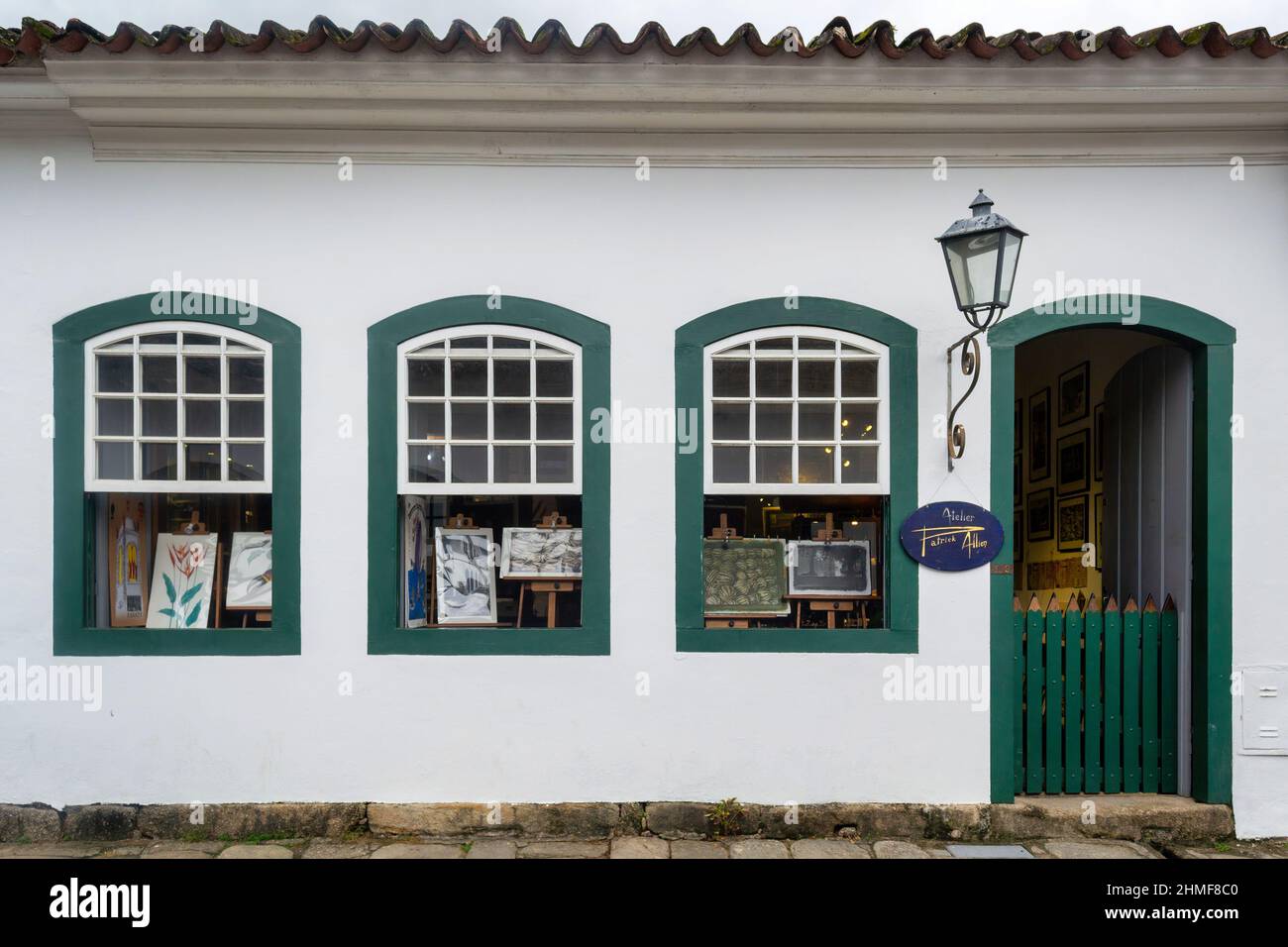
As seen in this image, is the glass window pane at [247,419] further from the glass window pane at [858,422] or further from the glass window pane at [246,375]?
the glass window pane at [858,422]

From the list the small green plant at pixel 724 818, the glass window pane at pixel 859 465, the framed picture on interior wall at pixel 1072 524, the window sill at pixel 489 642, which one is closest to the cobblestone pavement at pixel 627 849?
the small green plant at pixel 724 818

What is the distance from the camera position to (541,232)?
15.4 feet

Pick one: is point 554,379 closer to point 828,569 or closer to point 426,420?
point 426,420

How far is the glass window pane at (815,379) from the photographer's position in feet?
15.5

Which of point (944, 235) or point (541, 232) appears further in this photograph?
point (541, 232)

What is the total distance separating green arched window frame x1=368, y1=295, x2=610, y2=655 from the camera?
4.62 m

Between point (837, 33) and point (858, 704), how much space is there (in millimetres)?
3720

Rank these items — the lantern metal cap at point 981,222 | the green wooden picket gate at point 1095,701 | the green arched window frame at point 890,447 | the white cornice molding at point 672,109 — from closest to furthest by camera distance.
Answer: the lantern metal cap at point 981,222 → the white cornice molding at point 672,109 → the green arched window frame at point 890,447 → the green wooden picket gate at point 1095,701


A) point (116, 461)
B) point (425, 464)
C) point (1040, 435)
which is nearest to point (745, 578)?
point (425, 464)

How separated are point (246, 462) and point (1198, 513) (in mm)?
5694

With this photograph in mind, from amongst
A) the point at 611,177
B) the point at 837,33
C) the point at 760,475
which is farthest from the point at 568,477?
the point at 837,33

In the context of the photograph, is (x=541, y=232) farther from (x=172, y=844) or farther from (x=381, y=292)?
(x=172, y=844)

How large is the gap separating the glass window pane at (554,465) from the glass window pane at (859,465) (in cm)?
165

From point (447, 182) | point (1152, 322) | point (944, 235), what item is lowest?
point (1152, 322)
